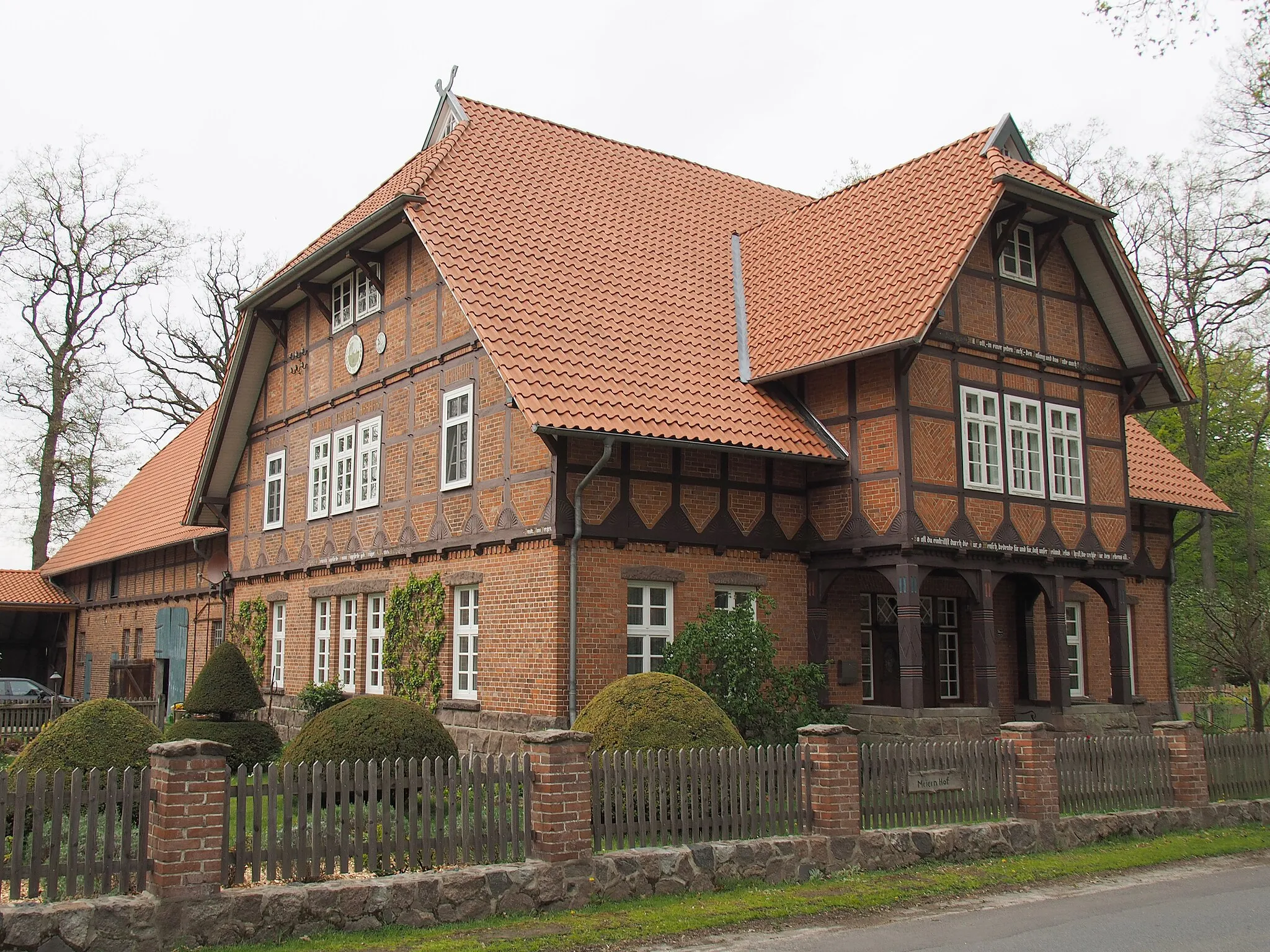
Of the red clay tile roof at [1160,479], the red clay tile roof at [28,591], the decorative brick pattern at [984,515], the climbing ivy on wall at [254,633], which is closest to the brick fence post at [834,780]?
the decorative brick pattern at [984,515]

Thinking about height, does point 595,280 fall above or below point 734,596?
above

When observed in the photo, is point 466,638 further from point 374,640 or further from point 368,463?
point 368,463

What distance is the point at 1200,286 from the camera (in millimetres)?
32562

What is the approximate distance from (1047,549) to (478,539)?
8.45 m

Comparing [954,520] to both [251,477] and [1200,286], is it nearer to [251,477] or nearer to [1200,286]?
[251,477]

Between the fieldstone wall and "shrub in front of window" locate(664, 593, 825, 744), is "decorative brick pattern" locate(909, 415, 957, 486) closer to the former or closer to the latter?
"shrub in front of window" locate(664, 593, 825, 744)

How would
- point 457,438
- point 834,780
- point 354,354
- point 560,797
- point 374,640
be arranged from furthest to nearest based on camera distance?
point 354,354 → point 374,640 → point 457,438 → point 834,780 → point 560,797

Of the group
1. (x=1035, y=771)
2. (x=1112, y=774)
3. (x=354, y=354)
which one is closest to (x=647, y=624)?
(x=1035, y=771)

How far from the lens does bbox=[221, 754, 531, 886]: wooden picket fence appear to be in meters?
8.76

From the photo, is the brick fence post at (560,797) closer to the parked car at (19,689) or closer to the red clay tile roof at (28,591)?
the parked car at (19,689)

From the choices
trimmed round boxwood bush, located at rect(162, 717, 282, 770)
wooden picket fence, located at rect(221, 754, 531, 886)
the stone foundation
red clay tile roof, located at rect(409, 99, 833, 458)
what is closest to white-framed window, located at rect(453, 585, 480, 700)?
trimmed round boxwood bush, located at rect(162, 717, 282, 770)

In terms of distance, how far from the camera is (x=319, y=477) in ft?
69.8

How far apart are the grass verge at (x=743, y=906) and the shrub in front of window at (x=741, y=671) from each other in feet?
13.4

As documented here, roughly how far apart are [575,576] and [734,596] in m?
2.87
